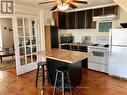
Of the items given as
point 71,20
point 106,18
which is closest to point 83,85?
point 106,18

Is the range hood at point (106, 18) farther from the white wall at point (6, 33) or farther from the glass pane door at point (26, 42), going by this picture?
the white wall at point (6, 33)

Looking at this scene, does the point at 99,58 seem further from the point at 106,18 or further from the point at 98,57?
the point at 106,18

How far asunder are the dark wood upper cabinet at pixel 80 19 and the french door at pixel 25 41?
5.86ft

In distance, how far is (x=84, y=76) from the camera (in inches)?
171

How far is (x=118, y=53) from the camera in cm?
404

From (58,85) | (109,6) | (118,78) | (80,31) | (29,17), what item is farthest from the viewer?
(80,31)

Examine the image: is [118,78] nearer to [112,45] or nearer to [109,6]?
[112,45]

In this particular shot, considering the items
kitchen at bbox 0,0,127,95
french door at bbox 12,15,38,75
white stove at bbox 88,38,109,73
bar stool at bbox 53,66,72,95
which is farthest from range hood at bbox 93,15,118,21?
bar stool at bbox 53,66,72,95

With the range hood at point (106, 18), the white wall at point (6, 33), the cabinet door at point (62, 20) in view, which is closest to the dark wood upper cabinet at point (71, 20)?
the cabinet door at point (62, 20)

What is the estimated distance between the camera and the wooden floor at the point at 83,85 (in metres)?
3.30

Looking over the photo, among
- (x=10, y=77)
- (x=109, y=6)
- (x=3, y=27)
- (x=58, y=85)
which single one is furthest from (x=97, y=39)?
(x=3, y=27)

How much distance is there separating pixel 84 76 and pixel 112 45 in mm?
1384

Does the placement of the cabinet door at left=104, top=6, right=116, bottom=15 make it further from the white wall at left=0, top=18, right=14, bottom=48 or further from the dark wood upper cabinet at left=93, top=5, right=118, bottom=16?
the white wall at left=0, top=18, right=14, bottom=48

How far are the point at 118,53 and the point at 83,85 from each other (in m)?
1.51
